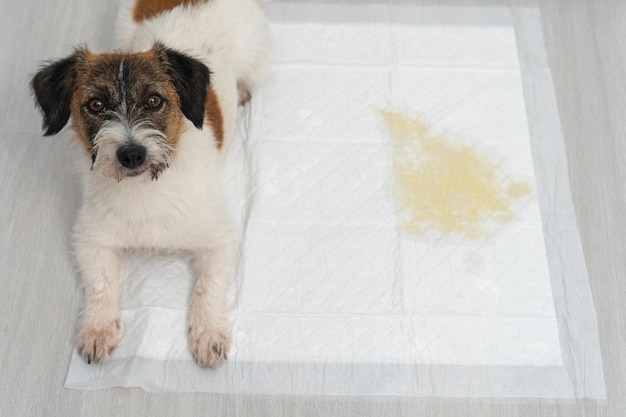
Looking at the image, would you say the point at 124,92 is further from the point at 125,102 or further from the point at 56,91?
the point at 56,91

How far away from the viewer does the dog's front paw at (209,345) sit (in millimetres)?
2400

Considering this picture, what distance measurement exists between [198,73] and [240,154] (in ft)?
2.18

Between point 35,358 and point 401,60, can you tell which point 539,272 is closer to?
point 401,60

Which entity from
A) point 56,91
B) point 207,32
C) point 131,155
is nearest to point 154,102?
point 131,155

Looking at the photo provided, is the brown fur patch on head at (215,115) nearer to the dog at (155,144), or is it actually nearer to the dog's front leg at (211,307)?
the dog at (155,144)

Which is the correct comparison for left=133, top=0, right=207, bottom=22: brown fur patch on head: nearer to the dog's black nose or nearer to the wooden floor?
the wooden floor

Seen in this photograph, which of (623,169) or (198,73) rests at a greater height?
(198,73)

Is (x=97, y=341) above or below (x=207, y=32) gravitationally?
below

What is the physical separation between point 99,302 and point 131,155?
658mm

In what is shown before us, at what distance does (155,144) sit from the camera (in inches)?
84.0

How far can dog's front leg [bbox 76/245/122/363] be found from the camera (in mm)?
2426

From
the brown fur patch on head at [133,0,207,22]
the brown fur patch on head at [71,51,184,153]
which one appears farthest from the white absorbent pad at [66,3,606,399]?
the brown fur patch on head at [71,51,184,153]

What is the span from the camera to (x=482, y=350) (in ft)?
8.10

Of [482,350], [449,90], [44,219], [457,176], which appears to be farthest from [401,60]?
[44,219]
